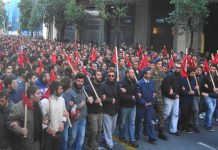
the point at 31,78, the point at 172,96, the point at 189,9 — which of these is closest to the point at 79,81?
the point at 31,78

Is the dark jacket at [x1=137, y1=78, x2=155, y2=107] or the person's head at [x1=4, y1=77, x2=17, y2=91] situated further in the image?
the dark jacket at [x1=137, y1=78, x2=155, y2=107]

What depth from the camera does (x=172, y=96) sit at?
33.0 ft

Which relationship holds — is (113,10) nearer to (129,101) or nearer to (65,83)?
(129,101)

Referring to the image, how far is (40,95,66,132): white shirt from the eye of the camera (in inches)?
264

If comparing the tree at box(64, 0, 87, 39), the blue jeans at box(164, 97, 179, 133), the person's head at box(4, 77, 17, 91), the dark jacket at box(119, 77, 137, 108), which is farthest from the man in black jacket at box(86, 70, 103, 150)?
the tree at box(64, 0, 87, 39)

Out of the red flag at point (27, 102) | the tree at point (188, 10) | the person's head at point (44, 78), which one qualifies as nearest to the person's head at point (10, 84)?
the person's head at point (44, 78)

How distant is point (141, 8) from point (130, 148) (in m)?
26.6

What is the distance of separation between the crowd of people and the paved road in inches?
6.7

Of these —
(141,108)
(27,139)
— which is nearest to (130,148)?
(141,108)

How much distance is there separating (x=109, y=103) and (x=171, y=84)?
232 cm

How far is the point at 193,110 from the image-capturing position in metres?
10.7

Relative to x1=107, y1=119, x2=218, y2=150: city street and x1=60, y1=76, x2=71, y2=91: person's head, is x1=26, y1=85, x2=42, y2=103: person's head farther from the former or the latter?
x1=107, y1=119, x2=218, y2=150: city street

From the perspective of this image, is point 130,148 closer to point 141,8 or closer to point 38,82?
point 38,82

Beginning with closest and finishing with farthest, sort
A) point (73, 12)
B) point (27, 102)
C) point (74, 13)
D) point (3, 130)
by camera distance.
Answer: point (3, 130)
point (27, 102)
point (73, 12)
point (74, 13)
